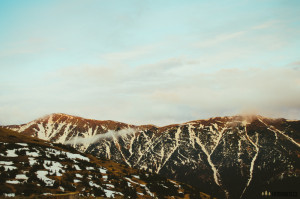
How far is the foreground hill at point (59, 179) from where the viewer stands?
18.5m

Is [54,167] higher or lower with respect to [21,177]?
lower

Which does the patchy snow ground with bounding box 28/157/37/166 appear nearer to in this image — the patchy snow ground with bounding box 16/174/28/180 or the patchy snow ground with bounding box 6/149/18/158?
the patchy snow ground with bounding box 6/149/18/158

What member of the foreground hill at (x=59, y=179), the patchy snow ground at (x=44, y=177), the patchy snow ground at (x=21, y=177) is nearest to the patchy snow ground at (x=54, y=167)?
the foreground hill at (x=59, y=179)

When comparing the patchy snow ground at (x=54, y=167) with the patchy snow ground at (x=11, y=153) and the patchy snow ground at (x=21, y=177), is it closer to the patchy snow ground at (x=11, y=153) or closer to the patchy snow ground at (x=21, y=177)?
the patchy snow ground at (x=11, y=153)

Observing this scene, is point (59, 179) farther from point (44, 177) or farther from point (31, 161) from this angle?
point (31, 161)

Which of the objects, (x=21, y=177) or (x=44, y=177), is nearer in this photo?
(x=21, y=177)

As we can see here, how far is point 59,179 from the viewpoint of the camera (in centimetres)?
2186

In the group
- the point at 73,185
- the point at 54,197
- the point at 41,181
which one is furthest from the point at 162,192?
the point at 54,197

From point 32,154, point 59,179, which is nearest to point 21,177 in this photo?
point 59,179

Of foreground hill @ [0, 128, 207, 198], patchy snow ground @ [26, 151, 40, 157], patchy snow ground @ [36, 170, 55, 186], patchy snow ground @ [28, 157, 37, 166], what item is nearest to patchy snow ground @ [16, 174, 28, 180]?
foreground hill @ [0, 128, 207, 198]

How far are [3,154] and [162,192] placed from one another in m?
15.6

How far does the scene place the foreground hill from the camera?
18.5 meters

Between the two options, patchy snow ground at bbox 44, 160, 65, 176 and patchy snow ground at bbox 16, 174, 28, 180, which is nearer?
patchy snow ground at bbox 16, 174, 28, 180

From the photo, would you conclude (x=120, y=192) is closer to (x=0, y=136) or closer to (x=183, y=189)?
(x=183, y=189)
